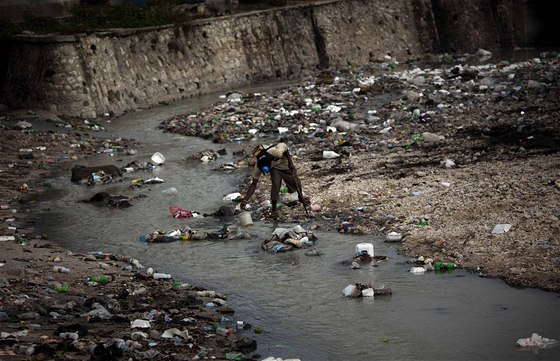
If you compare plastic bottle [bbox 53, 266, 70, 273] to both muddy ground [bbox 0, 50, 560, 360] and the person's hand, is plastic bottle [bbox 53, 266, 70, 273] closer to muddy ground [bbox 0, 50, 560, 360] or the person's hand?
muddy ground [bbox 0, 50, 560, 360]

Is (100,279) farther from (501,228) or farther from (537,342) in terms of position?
(537,342)

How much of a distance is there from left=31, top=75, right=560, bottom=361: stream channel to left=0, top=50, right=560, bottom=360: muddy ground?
275mm

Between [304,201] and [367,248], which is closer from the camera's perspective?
[367,248]

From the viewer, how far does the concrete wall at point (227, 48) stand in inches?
830

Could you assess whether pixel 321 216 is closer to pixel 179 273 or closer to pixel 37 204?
pixel 179 273

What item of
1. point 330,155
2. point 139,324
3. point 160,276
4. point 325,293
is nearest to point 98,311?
point 139,324

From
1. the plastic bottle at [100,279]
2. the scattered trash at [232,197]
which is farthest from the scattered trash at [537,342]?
the scattered trash at [232,197]

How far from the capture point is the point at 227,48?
2489 cm

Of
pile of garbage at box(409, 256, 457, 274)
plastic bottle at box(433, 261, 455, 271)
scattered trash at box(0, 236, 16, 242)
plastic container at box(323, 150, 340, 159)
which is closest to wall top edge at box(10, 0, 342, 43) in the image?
plastic container at box(323, 150, 340, 159)

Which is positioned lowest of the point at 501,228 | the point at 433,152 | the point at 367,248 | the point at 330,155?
the point at 433,152

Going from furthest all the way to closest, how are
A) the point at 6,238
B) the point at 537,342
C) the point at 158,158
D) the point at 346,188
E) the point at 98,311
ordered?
the point at 158,158, the point at 346,188, the point at 6,238, the point at 98,311, the point at 537,342

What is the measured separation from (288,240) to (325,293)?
1656mm

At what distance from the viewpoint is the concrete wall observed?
21094 mm

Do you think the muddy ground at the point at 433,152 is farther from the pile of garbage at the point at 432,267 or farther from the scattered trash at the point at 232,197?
the scattered trash at the point at 232,197
